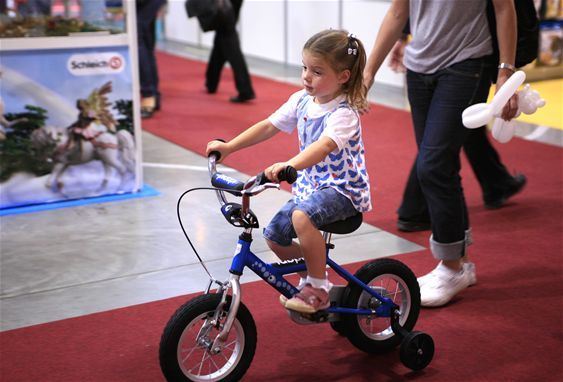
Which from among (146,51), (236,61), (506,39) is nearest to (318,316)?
(506,39)

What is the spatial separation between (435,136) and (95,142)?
262cm

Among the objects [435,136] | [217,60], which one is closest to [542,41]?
[217,60]

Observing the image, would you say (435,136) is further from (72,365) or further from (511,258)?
(72,365)

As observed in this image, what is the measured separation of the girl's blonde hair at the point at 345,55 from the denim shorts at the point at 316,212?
33 cm

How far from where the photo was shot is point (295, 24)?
11320 mm

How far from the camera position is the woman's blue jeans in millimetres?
3924

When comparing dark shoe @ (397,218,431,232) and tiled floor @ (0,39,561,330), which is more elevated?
dark shoe @ (397,218,431,232)

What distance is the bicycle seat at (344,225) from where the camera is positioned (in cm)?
322

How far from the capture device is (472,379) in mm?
3352

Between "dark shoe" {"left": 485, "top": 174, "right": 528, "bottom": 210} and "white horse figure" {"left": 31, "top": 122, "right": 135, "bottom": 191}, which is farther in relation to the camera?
"white horse figure" {"left": 31, "top": 122, "right": 135, "bottom": 191}

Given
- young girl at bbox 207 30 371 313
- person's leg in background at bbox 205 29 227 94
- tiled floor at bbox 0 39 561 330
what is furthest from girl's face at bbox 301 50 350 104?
person's leg in background at bbox 205 29 227 94

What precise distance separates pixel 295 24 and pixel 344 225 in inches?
329

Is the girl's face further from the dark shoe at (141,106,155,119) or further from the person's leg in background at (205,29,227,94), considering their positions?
the person's leg in background at (205,29,227,94)

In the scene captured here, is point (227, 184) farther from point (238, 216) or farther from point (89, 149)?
point (89, 149)
